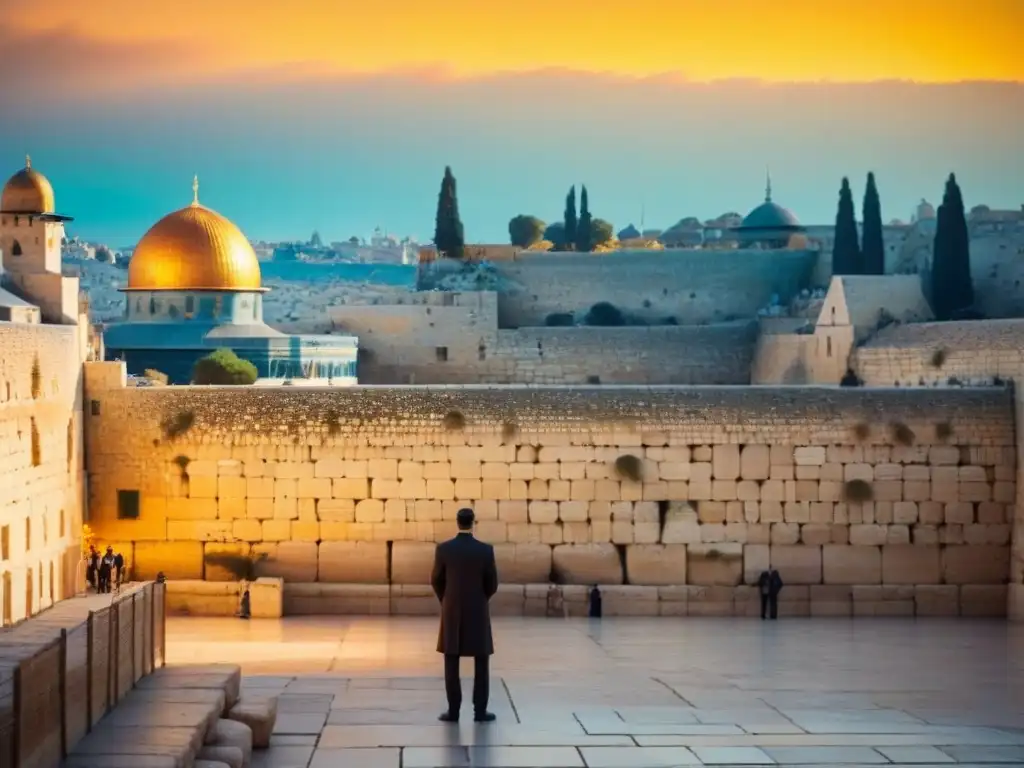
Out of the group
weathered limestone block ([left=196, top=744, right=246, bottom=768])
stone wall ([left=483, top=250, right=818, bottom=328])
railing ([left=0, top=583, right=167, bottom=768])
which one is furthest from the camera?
stone wall ([left=483, top=250, right=818, bottom=328])

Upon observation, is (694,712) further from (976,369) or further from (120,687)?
(976,369)

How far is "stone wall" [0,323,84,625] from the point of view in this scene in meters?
16.8

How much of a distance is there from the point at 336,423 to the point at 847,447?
5678mm

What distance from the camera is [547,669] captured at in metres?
14.2

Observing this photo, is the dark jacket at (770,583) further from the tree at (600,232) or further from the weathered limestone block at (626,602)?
the tree at (600,232)

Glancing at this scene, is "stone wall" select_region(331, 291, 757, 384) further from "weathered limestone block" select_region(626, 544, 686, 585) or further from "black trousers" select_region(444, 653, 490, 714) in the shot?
"black trousers" select_region(444, 653, 490, 714)

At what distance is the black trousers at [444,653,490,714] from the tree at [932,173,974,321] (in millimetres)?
44097

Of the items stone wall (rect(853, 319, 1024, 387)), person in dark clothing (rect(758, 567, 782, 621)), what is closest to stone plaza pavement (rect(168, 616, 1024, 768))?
person in dark clothing (rect(758, 567, 782, 621))

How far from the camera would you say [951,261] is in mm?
52938

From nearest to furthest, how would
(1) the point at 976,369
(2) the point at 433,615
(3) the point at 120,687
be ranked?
(3) the point at 120,687 < (2) the point at 433,615 < (1) the point at 976,369

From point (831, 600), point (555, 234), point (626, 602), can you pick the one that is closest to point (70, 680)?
point (626, 602)

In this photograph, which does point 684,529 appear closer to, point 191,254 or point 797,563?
point 797,563

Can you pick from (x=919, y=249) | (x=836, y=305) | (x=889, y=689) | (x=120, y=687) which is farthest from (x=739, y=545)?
(x=919, y=249)

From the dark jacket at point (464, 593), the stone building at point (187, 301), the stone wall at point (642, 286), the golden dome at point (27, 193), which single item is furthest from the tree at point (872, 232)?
the dark jacket at point (464, 593)
